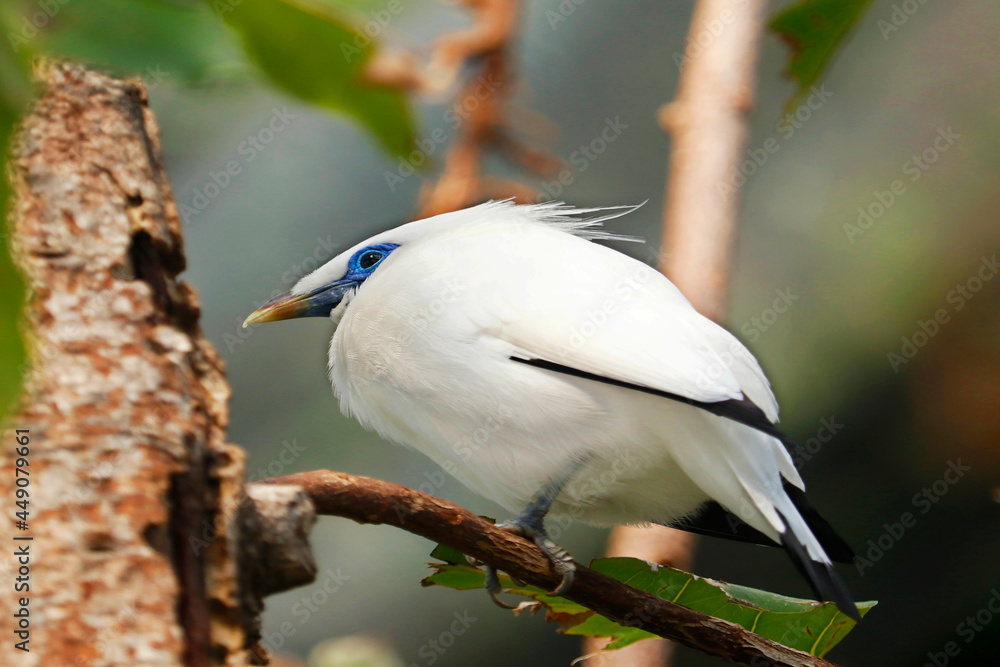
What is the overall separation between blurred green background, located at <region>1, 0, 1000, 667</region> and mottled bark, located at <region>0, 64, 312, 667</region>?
8.35 feet

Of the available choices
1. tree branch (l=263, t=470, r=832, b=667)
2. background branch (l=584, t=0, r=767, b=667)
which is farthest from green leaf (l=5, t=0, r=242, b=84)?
background branch (l=584, t=0, r=767, b=667)

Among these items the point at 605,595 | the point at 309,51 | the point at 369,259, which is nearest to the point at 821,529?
the point at 605,595

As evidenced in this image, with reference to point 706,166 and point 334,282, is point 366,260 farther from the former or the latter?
point 706,166

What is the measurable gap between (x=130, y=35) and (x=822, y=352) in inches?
143

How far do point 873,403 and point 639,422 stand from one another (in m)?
2.33

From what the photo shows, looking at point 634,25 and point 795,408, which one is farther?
point 634,25

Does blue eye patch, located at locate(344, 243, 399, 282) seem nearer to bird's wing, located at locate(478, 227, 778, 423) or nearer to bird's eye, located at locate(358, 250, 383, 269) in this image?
bird's eye, located at locate(358, 250, 383, 269)

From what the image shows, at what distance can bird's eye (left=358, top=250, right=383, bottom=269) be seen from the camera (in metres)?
2.19

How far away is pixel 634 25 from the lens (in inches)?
169

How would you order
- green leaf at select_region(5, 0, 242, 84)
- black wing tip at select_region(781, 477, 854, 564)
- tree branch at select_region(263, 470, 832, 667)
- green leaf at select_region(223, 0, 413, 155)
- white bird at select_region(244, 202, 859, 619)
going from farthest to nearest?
black wing tip at select_region(781, 477, 854, 564)
white bird at select_region(244, 202, 859, 619)
tree branch at select_region(263, 470, 832, 667)
green leaf at select_region(223, 0, 413, 155)
green leaf at select_region(5, 0, 242, 84)

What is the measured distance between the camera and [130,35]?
1.55 ft

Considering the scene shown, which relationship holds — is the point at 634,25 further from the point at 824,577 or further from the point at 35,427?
the point at 35,427

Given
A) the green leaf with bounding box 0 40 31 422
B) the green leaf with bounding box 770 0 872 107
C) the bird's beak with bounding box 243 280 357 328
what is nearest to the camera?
the green leaf with bounding box 0 40 31 422

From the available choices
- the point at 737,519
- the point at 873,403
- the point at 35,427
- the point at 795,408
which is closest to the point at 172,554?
the point at 35,427
